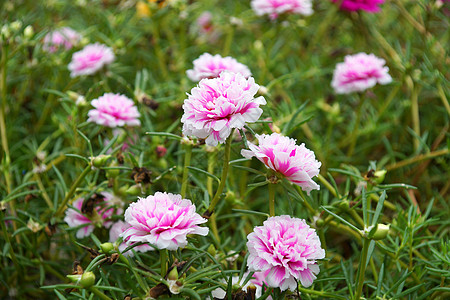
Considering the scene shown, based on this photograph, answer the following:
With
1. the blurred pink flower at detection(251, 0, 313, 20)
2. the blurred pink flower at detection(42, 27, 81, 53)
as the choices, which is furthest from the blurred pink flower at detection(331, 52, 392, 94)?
the blurred pink flower at detection(42, 27, 81, 53)

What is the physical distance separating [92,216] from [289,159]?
39 cm

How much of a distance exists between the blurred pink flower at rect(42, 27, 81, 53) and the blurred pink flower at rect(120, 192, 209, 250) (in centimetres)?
77

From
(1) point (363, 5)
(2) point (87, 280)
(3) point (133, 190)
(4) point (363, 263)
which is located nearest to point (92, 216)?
(3) point (133, 190)

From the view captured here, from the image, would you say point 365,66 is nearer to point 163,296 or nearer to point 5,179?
point 163,296

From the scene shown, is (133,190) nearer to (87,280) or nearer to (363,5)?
(87,280)

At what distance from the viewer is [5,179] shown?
954 millimetres

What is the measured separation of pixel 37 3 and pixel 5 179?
77cm

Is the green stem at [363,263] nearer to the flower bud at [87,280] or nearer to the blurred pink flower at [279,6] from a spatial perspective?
the flower bud at [87,280]

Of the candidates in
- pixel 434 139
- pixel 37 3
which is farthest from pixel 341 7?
pixel 37 3

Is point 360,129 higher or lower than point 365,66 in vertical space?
lower

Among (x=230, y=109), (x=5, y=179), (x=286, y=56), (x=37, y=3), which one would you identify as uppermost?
(x=230, y=109)

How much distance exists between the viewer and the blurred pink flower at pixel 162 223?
525 millimetres

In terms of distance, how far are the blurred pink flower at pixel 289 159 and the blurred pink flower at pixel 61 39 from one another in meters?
0.80

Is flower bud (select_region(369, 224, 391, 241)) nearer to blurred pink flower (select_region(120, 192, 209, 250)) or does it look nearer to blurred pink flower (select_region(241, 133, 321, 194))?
blurred pink flower (select_region(241, 133, 321, 194))
